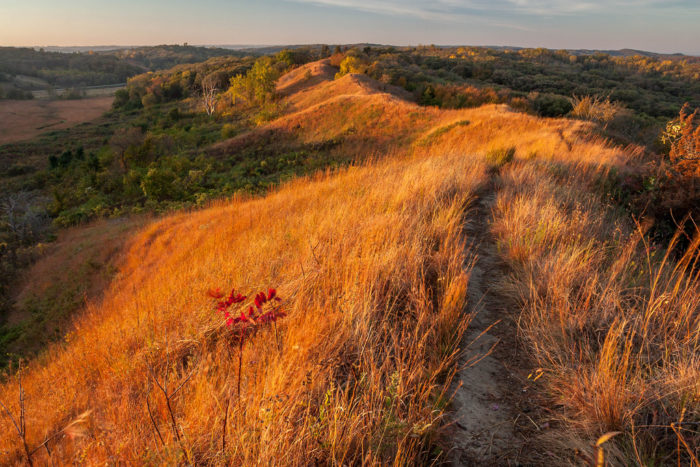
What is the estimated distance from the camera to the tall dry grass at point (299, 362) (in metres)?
1.64

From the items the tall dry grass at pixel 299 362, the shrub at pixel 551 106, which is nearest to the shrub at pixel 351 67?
the shrub at pixel 551 106

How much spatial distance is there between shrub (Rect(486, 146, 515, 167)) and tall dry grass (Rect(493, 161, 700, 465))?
337cm

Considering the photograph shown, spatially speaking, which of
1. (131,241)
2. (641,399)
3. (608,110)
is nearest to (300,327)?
(641,399)

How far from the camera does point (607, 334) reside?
1984 millimetres

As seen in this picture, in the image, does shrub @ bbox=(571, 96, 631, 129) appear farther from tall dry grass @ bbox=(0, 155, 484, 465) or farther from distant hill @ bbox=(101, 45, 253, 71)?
distant hill @ bbox=(101, 45, 253, 71)

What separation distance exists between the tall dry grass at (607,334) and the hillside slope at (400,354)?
16mm

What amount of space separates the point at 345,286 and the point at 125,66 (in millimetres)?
176424

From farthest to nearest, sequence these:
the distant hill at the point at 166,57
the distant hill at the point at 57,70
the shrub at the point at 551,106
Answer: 1. the distant hill at the point at 166,57
2. the distant hill at the point at 57,70
3. the shrub at the point at 551,106

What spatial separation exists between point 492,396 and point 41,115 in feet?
311

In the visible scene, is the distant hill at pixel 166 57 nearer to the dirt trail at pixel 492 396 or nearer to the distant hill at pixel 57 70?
the distant hill at pixel 57 70

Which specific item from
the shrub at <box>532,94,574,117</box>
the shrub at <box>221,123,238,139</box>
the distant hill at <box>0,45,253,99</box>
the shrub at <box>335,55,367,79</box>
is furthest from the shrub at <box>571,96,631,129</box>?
the distant hill at <box>0,45,253,99</box>

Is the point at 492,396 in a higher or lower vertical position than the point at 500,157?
lower

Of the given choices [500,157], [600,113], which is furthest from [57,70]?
[500,157]

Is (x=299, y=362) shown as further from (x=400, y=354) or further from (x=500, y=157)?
(x=500, y=157)
